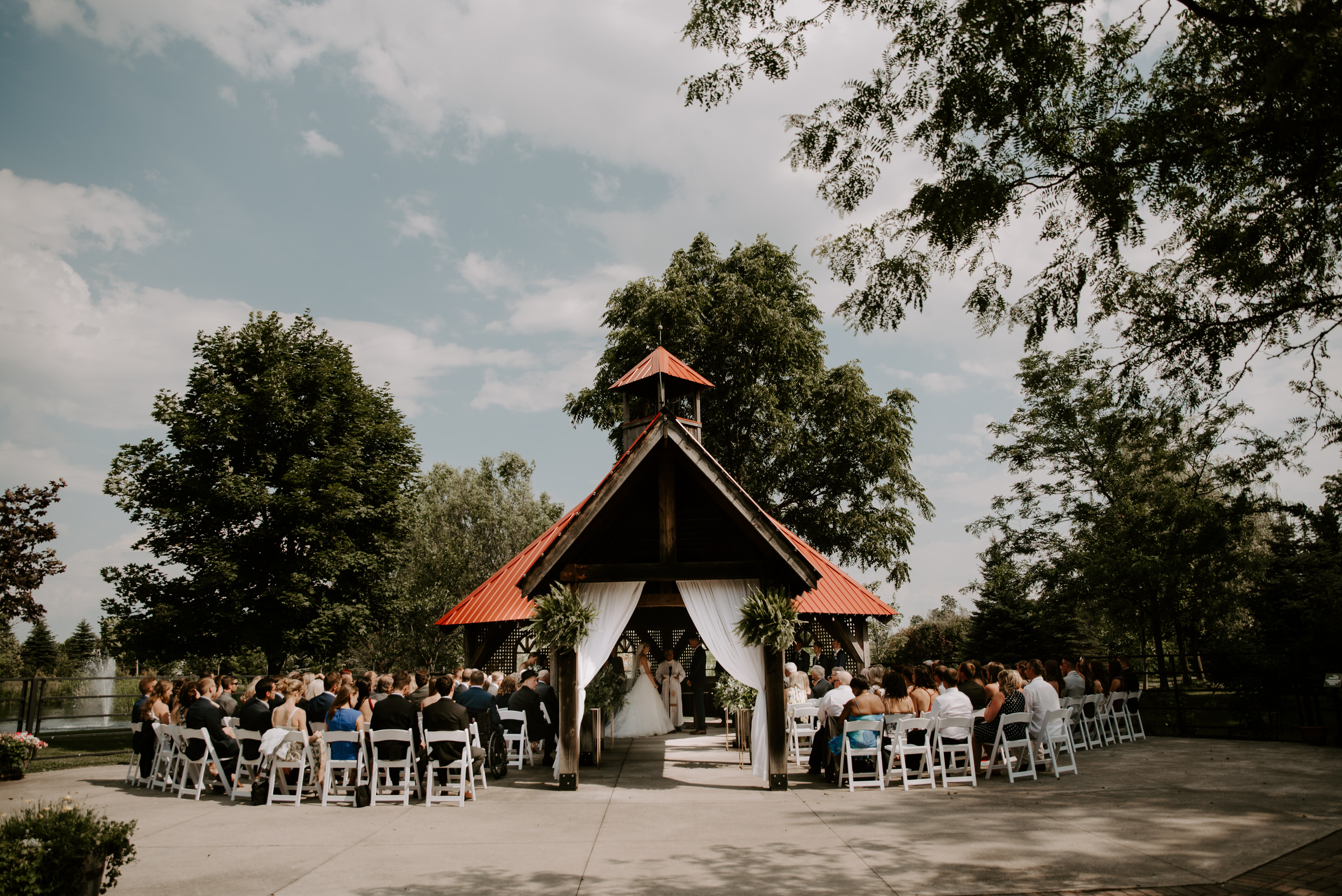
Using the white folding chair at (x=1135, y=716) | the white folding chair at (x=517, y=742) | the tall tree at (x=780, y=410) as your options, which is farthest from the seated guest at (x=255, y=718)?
the tall tree at (x=780, y=410)

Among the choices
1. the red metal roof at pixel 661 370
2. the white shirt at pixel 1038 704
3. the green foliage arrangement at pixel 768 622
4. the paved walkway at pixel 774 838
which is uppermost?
the red metal roof at pixel 661 370

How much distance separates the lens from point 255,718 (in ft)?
32.9

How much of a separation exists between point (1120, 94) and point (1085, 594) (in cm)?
1709

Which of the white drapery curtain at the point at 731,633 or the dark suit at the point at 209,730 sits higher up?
the white drapery curtain at the point at 731,633

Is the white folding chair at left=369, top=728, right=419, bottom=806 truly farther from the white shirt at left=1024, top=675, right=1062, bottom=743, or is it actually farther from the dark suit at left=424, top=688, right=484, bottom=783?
the white shirt at left=1024, top=675, right=1062, bottom=743

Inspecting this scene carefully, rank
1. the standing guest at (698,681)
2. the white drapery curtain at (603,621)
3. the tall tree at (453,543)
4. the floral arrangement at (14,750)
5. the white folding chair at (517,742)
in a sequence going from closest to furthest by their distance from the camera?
the white drapery curtain at (603,621)
the floral arrangement at (14,750)
the white folding chair at (517,742)
the standing guest at (698,681)
the tall tree at (453,543)

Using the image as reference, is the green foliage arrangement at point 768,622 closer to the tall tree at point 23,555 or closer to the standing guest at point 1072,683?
the standing guest at point 1072,683

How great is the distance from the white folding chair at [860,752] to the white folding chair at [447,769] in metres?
4.67

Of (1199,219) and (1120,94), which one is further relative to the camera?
(1199,219)

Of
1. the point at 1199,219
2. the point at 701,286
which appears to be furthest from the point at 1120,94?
the point at 701,286

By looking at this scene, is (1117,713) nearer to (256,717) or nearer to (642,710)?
(642,710)

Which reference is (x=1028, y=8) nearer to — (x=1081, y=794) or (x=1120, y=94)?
(x=1120, y=94)

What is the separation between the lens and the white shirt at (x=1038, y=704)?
1074 cm

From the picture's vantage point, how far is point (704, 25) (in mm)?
8703
